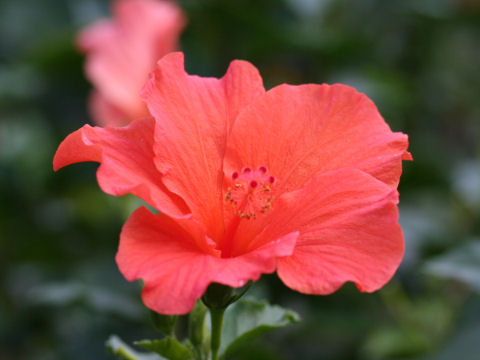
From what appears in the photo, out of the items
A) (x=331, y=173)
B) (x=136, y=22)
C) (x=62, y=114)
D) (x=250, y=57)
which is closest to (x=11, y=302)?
(x=62, y=114)

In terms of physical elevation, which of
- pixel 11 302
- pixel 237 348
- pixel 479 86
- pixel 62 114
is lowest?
pixel 11 302

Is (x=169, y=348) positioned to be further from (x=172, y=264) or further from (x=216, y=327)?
(x=172, y=264)

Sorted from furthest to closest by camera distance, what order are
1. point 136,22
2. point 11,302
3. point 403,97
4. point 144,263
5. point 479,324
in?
point 403,97 → point 11,302 → point 136,22 → point 479,324 → point 144,263

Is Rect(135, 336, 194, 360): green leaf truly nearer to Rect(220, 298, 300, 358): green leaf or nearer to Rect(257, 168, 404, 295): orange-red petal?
Rect(220, 298, 300, 358): green leaf

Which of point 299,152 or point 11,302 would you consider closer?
point 299,152

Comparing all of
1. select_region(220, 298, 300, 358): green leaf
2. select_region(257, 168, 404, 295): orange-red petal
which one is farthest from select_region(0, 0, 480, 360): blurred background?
select_region(257, 168, 404, 295): orange-red petal

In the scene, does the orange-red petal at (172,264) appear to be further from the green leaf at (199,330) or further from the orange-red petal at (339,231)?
the green leaf at (199,330)

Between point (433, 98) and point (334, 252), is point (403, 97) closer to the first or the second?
point (433, 98)
